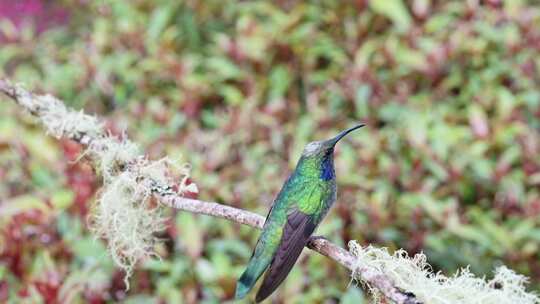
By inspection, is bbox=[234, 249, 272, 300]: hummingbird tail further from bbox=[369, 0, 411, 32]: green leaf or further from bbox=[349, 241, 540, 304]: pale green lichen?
bbox=[369, 0, 411, 32]: green leaf

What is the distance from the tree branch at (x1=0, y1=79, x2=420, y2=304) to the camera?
170cm

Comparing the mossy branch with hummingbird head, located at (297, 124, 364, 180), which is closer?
the mossy branch

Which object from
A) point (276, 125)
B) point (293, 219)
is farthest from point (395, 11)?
point (293, 219)

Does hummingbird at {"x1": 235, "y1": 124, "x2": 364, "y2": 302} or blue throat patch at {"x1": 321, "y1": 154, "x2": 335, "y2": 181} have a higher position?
blue throat patch at {"x1": 321, "y1": 154, "x2": 335, "y2": 181}

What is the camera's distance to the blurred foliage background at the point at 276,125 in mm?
4086

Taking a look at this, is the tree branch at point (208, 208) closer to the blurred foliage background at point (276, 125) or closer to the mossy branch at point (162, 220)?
the mossy branch at point (162, 220)

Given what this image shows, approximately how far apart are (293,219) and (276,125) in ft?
9.09

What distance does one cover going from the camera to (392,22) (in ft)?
19.1

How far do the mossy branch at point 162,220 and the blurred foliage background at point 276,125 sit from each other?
101cm

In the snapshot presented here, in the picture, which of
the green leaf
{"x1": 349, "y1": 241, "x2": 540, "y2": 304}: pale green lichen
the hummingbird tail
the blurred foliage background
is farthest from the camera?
the green leaf

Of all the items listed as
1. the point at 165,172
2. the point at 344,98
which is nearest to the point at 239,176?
the point at 344,98

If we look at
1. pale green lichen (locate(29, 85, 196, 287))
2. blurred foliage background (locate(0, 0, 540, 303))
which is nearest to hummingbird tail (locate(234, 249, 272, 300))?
pale green lichen (locate(29, 85, 196, 287))

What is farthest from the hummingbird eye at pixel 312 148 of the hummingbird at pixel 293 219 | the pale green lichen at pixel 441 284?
the pale green lichen at pixel 441 284

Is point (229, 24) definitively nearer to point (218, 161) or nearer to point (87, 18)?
point (87, 18)
